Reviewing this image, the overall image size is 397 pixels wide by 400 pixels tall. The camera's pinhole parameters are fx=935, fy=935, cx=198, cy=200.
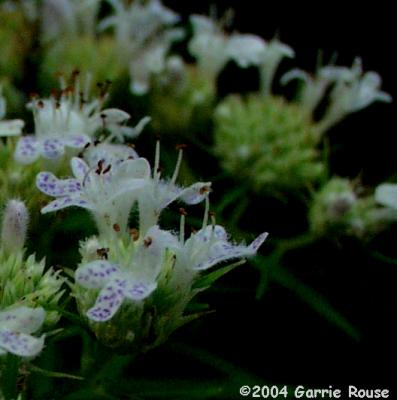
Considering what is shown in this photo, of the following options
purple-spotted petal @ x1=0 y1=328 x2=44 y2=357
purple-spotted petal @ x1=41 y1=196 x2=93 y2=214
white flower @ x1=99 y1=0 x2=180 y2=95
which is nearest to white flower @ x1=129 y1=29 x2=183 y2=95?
white flower @ x1=99 y1=0 x2=180 y2=95

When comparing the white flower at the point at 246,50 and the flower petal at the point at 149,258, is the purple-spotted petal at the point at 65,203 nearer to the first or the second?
the flower petal at the point at 149,258

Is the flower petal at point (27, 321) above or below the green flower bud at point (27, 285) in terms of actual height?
above

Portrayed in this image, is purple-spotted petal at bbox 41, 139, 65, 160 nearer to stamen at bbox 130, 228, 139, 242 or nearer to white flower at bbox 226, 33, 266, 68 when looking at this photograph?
stamen at bbox 130, 228, 139, 242

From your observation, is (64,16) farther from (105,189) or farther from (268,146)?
(105,189)

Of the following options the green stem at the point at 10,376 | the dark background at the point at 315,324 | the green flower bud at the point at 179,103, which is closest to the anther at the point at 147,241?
the green stem at the point at 10,376

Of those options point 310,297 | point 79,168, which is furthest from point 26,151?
point 310,297
